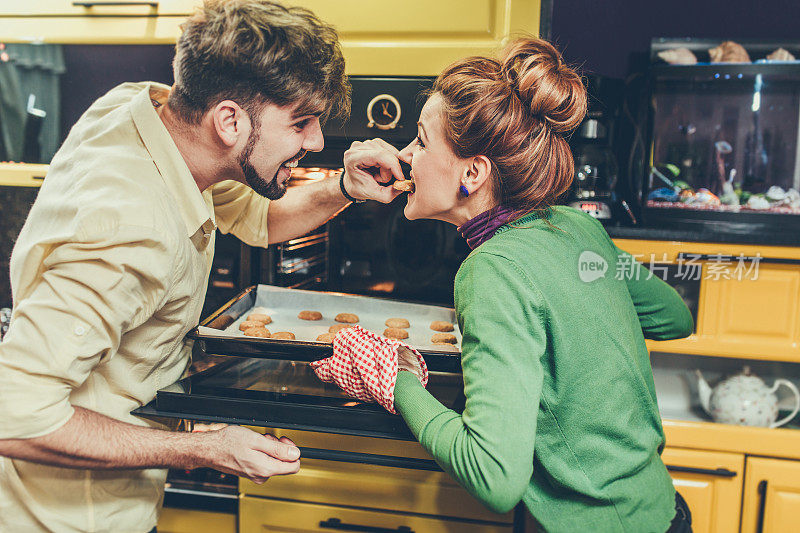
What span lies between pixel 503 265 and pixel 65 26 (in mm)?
1717

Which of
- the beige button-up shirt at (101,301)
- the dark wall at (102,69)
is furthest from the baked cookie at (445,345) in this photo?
the dark wall at (102,69)

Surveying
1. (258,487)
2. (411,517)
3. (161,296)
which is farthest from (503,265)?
(258,487)

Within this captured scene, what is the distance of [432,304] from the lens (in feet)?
5.90

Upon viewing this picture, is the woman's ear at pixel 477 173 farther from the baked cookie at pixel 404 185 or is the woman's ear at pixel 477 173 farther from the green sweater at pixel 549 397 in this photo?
the baked cookie at pixel 404 185

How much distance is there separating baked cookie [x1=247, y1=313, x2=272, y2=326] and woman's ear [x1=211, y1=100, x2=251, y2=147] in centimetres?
57

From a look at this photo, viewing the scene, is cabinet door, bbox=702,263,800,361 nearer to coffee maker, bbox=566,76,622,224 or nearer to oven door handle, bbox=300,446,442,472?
coffee maker, bbox=566,76,622,224

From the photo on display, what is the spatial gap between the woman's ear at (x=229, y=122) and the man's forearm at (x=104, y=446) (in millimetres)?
612

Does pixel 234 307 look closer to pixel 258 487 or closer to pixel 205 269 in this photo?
pixel 205 269

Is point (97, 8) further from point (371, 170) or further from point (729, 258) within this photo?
point (729, 258)

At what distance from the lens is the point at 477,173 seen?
121 cm

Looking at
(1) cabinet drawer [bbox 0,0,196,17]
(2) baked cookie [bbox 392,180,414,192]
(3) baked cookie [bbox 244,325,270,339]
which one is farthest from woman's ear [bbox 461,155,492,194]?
(1) cabinet drawer [bbox 0,0,196,17]

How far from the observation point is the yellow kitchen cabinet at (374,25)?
169cm

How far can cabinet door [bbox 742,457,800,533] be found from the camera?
176 cm

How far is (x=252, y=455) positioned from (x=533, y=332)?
577 millimetres
